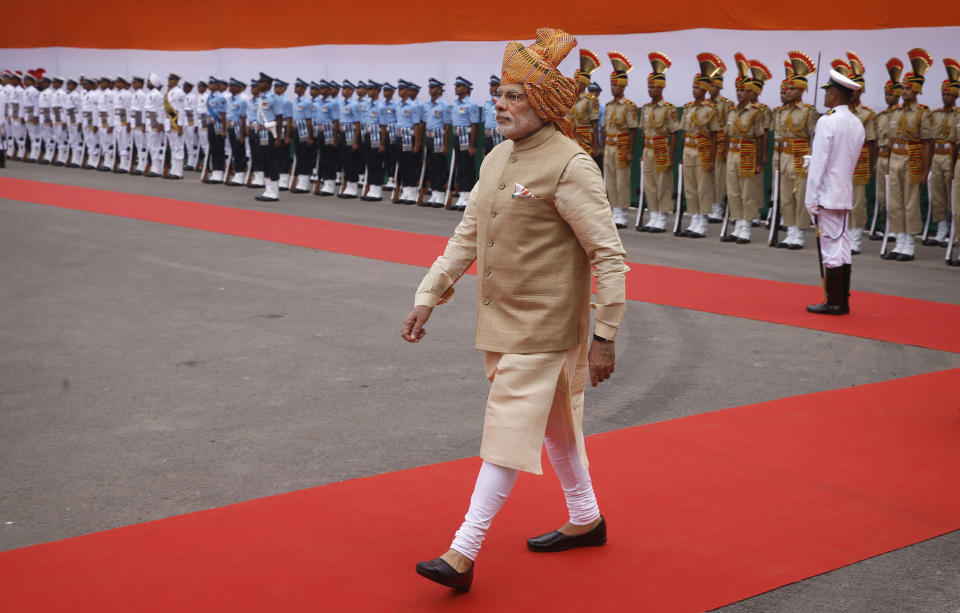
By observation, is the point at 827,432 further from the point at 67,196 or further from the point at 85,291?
the point at 67,196

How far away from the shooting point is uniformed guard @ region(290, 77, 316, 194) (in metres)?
19.7

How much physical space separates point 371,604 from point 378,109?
619 inches

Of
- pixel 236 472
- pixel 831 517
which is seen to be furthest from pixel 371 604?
pixel 831 517

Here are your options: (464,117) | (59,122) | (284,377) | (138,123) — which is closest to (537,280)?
(284,377)

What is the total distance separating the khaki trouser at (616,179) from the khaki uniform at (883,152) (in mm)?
3379

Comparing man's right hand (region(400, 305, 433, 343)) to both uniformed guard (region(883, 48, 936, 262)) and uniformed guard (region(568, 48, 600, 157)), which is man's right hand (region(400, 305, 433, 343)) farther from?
uniformed guard (region(568, 48, 600, 157))

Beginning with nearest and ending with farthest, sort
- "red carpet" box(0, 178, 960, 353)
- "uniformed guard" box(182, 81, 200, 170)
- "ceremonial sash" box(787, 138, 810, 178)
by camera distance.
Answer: "red carpet" box(0, 178, 960, 353), "ceremonial sash" box(787, 138, 810, 178), "uniformed guard" box(182, 81, 200, 170)

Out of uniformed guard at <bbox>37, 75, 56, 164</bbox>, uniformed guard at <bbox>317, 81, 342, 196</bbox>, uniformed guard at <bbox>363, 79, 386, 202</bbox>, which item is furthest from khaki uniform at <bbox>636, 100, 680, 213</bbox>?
uniformed guard at <bbox>37, 75, 56, 164</bbox>

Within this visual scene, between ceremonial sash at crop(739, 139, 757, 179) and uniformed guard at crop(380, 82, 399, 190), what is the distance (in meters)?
6.72

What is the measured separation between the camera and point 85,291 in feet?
31.8

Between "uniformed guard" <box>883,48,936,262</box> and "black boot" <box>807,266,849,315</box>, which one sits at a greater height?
"uniformed guard" <box>883,48,936,262</box>

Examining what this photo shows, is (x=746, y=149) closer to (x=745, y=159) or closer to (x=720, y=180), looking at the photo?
(x=745, y=159)

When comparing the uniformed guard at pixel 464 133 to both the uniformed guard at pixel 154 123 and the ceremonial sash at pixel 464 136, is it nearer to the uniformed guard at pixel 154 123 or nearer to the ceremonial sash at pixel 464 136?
the ceremonial sash at pixel 464 136

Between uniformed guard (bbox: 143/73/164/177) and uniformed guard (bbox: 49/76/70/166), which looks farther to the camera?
uniformed guard (bbox: 49/76/70/166)
